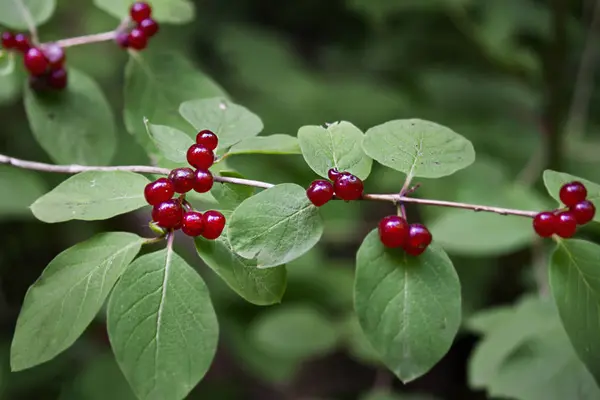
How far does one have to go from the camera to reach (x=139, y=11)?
842 mm

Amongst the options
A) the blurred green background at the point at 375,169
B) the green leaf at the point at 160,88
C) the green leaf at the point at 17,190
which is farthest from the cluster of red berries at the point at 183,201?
the green leaf at the point at 17,190

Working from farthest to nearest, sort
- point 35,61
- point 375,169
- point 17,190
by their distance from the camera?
point 375,169
point 17,190
point 35,61

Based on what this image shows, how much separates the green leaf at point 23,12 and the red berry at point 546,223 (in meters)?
0.73

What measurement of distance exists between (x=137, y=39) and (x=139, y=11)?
0.13ft

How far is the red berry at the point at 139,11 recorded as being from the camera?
33.1 inches

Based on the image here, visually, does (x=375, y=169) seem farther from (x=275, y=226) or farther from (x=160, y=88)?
(x=275, y=226)

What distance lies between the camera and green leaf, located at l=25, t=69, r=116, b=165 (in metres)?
0.85

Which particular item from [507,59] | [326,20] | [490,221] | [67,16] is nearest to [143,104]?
[490,221]

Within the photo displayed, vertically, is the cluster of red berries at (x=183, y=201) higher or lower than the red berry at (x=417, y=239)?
higher

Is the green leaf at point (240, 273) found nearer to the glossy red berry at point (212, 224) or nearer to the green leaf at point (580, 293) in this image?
the glossy red berry at point (212, 224)

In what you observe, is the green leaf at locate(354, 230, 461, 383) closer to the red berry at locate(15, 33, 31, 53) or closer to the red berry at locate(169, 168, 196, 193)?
the red berry at locate(169, 168, 196, 193)

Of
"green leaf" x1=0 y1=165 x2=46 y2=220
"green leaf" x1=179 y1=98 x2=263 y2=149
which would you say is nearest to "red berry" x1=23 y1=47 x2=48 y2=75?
"green leaf" x1=179 y1=98 x2=263 y2=149

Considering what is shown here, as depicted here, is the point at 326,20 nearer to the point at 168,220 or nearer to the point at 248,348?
the point at 248,348

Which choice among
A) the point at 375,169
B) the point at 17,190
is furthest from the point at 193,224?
the point at 375,169
